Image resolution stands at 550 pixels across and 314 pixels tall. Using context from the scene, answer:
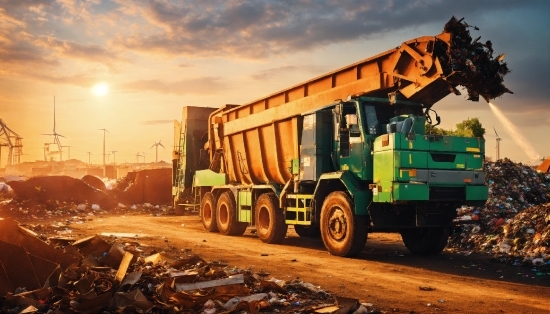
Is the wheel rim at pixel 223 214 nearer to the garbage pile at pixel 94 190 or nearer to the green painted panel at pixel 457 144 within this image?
the green painted panel at pixel 457 144

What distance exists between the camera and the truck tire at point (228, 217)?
1488 cm

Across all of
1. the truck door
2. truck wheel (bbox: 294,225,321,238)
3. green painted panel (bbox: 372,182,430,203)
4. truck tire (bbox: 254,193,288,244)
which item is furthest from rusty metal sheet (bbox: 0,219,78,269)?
truck wheel (bbox: 294,225,321,238)

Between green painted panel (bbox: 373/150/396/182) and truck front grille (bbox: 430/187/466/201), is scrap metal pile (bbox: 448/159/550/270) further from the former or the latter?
green painted panel (bbox: 373/150/396/182)

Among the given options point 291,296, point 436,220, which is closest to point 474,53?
point 436,220

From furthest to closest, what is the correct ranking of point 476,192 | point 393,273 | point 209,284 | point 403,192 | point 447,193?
point 476,192
point 447,193
point 403,192
point 393,273
point 209,284

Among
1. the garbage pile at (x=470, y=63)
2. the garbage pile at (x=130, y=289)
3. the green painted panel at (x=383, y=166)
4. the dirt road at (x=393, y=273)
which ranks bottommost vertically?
the dirt road at (x=393, y=273)

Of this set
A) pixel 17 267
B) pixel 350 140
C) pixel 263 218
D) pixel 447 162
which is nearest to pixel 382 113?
pixel 350 140

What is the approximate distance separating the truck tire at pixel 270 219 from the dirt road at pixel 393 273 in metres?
0.33

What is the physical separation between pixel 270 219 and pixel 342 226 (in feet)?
10.1

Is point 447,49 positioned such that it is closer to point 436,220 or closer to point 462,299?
point 436,220

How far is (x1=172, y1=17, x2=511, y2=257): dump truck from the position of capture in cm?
943

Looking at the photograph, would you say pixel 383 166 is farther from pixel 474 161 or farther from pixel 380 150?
pixel 474 161

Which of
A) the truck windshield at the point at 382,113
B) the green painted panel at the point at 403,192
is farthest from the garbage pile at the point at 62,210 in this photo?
the green painted panel at the point at 403,192

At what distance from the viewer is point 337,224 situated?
10.2 meters
